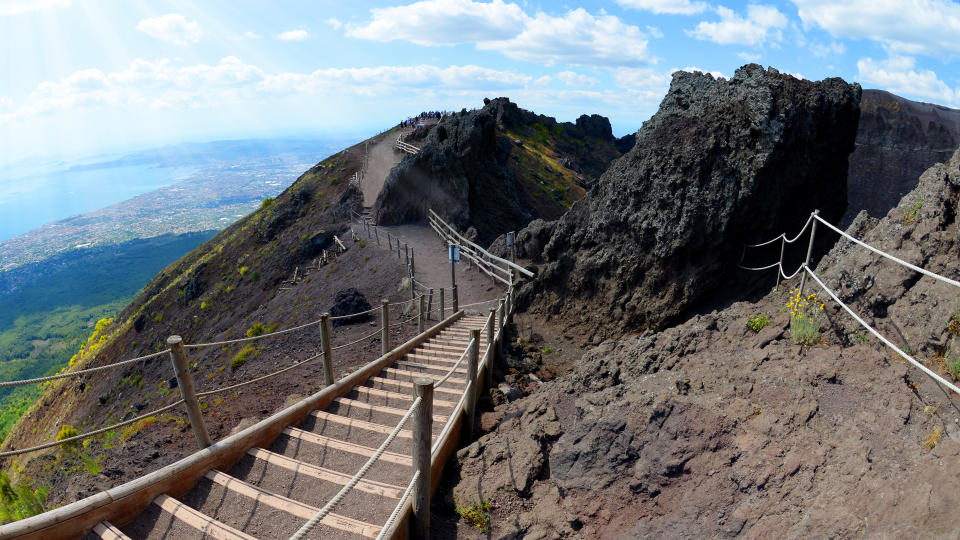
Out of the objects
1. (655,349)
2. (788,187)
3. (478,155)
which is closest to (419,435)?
(655,349)

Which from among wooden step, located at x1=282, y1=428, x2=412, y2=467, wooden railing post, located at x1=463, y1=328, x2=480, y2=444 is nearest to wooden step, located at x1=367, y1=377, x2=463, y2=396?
wooden railing post, located at x1=463, y1=328, x2=480, y2=444

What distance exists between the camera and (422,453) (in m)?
3.79

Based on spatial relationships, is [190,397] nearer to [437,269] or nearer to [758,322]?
[758,322]

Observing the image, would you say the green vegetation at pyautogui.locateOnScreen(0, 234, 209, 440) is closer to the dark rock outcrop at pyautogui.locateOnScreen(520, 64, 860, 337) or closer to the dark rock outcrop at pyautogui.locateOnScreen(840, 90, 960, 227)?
the dark rock outcrop at pyautogui.locateOnScreen(520, 64, 860, 337)

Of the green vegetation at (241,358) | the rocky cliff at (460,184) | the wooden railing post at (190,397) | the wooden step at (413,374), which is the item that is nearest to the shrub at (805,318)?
the wooden step at (413,374)

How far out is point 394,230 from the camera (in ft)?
84.2

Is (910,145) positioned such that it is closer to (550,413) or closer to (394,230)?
(394,230)

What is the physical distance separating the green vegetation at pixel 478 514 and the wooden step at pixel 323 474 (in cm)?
62

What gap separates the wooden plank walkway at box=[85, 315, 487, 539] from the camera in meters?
3.67

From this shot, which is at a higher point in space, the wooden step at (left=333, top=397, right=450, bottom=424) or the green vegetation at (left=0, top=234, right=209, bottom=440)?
the wooden step at (left=333, top=397, right=450, bottom=424)

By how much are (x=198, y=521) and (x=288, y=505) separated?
66cm

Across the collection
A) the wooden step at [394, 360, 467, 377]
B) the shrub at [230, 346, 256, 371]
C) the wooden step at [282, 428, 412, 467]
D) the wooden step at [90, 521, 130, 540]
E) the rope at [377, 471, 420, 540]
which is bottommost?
the shrub at [230, 346, 256, 371]

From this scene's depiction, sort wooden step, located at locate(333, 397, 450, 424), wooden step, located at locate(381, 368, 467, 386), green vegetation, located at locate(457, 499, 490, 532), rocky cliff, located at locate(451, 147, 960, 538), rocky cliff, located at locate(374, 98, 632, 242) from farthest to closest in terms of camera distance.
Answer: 1. rocky cliff, located at locate(374, 98, 632, 242)
2. wooden step, located at locate(381, 368, 467, 386)
3. wooden step, located at locate(333, 397, 450, 424)
4. green vegetation, located at locate(457, 499, 490, 532)
5. rocky cliff, located at locate(451, 147, 960, 538)

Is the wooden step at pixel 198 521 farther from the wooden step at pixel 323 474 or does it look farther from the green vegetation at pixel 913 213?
the green vegetation at pixel 913 213
